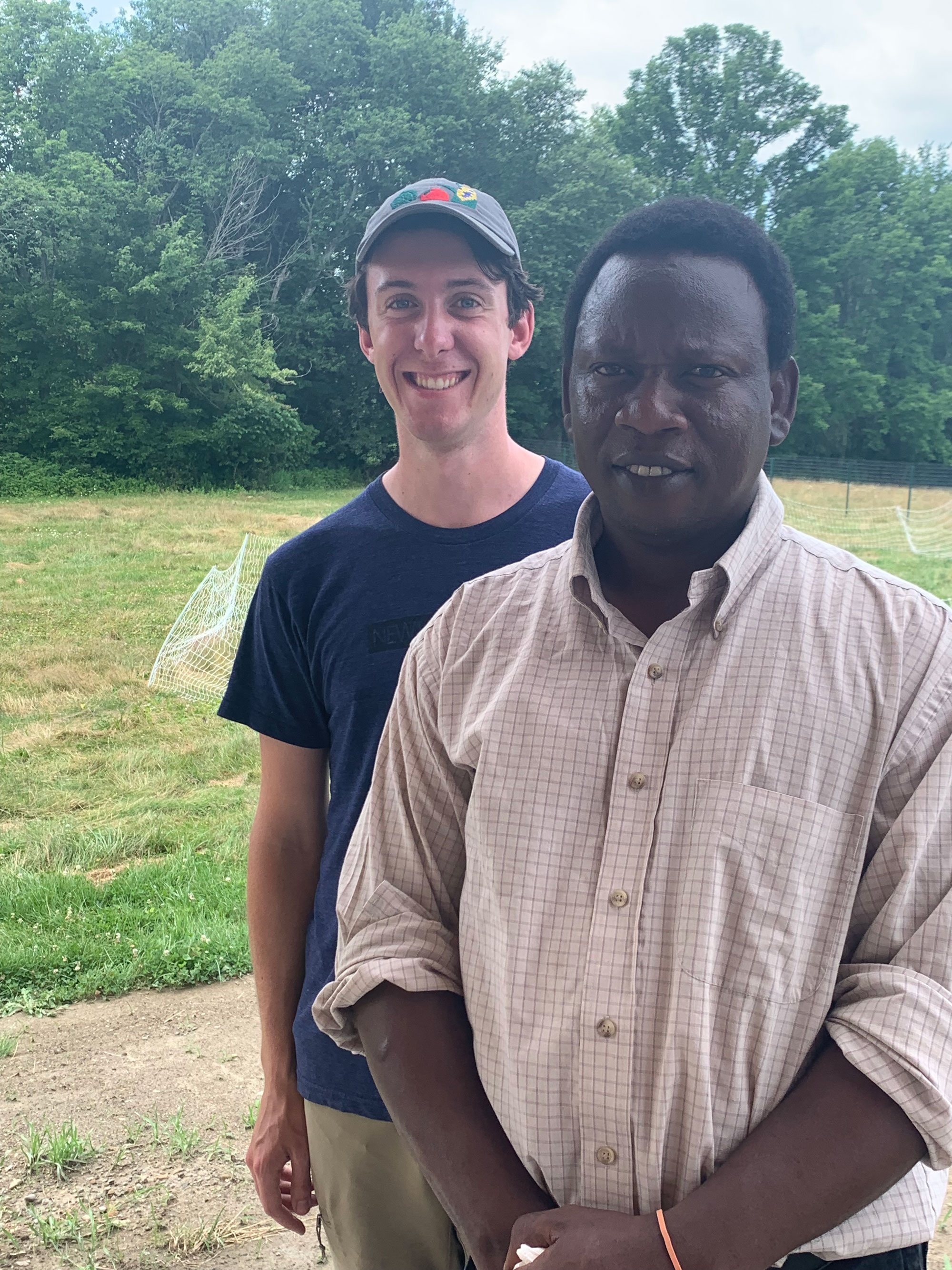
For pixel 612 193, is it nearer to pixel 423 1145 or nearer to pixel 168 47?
pixel 423 1145

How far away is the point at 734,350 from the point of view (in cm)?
68

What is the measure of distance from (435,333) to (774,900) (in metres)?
0.71

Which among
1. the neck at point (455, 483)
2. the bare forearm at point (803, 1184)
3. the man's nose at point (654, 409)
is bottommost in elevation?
the bare forearm at point (803, 1184)

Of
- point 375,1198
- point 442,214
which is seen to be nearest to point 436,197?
point 442,214

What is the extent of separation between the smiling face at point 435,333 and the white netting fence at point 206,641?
135 inches

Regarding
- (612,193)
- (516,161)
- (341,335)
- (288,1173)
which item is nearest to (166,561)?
(341,335)

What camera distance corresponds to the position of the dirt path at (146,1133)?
67.3 inches

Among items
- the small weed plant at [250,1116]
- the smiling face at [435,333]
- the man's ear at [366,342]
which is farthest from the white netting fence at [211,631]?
the smiling face at [435,333]

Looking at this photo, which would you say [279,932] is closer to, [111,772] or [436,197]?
[436,197]

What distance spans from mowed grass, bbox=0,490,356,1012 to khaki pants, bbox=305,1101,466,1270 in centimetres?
156

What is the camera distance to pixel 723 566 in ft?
2.22

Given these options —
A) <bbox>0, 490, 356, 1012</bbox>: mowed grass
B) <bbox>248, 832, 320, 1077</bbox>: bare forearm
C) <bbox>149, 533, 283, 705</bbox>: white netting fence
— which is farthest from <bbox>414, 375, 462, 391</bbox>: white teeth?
<bbox>149, 533, 283, 705</bbox>: white netting fence

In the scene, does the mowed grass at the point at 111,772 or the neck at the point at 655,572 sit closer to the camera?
the neck at the point at 655,572

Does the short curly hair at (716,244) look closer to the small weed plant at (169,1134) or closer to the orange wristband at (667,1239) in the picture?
the orange wristband at (667,1239)
